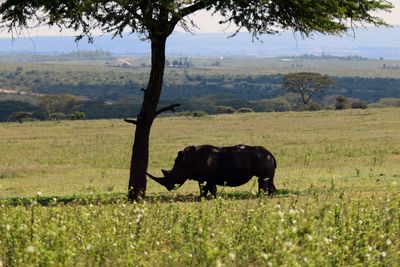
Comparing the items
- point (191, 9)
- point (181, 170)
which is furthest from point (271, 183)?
point (191, 9)

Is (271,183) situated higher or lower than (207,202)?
lower

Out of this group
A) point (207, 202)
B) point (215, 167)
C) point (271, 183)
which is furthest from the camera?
point (271, 183)

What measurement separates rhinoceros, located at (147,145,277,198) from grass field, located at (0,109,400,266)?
576 mm

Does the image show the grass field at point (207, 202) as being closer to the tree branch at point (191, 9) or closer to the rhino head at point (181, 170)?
the rhino head at point (181, 170)

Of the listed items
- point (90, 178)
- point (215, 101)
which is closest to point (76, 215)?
point (90, 178)

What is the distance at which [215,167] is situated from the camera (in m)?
20.5

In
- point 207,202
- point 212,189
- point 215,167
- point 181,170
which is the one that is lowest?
point 212,189

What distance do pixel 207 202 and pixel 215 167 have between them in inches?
133

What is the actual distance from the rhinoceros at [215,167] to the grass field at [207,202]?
58 cm

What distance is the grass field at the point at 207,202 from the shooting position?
7.68 m

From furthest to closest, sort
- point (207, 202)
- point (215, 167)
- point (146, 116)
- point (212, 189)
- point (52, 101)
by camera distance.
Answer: point (52, 101)
point (146, 116)
point (215, 167)
point (212, 189)
point (207, 202)

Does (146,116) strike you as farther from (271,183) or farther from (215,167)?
(271,183)

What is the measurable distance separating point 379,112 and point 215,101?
9859cm

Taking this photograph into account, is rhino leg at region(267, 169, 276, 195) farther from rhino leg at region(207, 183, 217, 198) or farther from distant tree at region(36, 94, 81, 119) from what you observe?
distant tree at region(36, 94, 81, 119)
